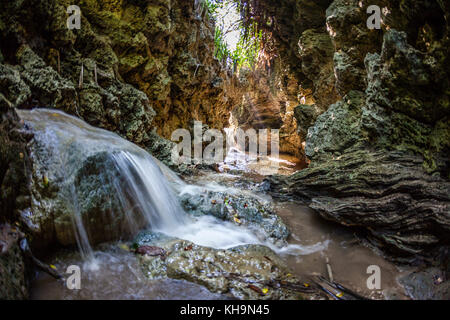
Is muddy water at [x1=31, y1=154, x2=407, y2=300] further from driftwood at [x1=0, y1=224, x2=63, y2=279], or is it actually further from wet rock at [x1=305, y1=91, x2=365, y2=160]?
wet rock at [x1=305, y1=91, x2=365, y2=160]

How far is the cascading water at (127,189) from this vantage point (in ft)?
8.52

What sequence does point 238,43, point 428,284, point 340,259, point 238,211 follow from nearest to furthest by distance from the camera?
point 428,284 < point 340,259 < point 238,211 < point 238,43

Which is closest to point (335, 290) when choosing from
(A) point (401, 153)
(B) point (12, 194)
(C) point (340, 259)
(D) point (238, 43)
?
(C) point (340, 259)

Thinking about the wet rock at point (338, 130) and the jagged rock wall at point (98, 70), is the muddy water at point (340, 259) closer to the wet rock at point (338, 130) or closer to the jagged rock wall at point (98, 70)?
the wet rock at point (338, 130)

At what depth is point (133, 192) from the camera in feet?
10.4

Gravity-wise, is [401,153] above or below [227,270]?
above

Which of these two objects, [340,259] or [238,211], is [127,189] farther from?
[340,259]

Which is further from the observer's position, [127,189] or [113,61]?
[113,61]

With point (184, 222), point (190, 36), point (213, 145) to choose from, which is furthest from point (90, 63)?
point (213, 145)

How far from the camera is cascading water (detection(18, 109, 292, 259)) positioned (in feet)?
8.52

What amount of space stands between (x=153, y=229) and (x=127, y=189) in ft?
2.18
